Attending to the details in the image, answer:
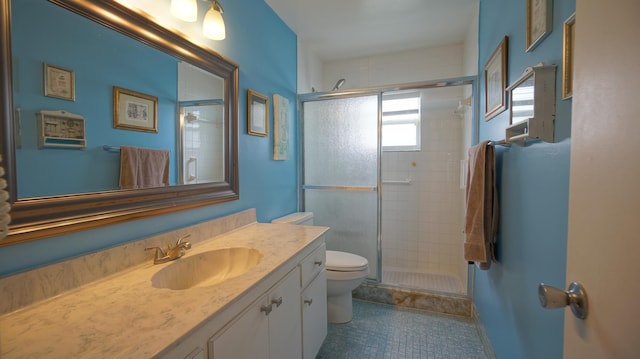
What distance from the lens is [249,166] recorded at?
199 centimetres

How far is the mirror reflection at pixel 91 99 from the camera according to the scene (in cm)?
84

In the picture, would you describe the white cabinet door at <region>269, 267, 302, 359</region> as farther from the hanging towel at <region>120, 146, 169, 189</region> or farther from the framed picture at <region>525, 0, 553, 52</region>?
the framed picture at <region>525, 0, 553, 52</region>

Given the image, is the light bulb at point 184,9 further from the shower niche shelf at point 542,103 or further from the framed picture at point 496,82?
the framed picture at point 496,82

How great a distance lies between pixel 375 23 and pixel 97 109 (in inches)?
87.9

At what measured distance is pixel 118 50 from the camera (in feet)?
3.60

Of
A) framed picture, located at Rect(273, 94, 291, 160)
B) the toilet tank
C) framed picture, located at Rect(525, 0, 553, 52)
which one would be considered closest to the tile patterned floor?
the toilet tank

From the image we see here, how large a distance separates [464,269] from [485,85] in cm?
169

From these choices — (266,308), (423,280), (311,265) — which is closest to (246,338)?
(266,308)

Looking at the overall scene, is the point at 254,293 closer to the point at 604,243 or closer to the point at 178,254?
the point at 178,254

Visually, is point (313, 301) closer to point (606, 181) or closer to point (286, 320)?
point (286, 320)

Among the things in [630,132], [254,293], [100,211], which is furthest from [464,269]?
[100,211]

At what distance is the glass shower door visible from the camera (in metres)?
2.57

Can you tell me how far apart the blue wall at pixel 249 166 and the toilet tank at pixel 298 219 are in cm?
6

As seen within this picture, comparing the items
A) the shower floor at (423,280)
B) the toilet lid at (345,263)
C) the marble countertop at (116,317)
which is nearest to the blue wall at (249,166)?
the marble countertop at (116,317)
